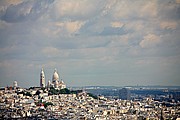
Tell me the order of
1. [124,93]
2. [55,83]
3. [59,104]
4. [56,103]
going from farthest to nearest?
[124,93] < [55,83] < [56,103] < [59,104]

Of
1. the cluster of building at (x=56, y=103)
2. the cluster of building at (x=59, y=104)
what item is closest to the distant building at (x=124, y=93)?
the cluster of building at (x=56, y=103)

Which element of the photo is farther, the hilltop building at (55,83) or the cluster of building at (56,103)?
the hilltop building at (55,83)

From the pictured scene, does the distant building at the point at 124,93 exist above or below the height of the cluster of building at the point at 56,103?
above

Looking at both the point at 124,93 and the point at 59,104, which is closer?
the point at 59,104

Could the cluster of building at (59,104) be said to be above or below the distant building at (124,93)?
below

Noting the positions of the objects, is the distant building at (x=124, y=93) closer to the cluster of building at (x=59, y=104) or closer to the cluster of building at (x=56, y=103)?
the cluster of building at (x=56, y=103)

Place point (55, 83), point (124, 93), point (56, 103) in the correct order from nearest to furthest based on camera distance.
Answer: point (56, 103) → point (55, 83) → point (124, 93)

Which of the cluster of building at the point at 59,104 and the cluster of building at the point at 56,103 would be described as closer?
the cluster of building at the point at 59,104

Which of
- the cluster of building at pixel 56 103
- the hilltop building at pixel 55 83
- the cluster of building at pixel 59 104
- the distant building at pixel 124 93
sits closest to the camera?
the cluster of building at pixel 59 104

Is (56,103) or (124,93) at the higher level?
(124,93)

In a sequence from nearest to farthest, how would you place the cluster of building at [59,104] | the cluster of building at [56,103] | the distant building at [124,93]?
1. the cluster of building at [59,104]
2. the cluster of building at [56,103]
3. the distant building at [124,93]

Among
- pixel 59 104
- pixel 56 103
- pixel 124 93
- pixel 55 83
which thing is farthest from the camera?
pixel 124 93

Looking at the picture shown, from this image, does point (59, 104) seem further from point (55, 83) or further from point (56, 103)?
point (55, 83)

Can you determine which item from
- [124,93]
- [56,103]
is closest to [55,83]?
[56,103]
